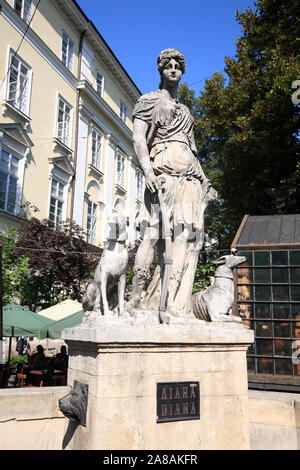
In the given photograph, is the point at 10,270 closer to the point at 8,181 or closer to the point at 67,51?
the point at 8,181

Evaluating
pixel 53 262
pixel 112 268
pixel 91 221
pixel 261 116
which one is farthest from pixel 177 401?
pixel 91 221

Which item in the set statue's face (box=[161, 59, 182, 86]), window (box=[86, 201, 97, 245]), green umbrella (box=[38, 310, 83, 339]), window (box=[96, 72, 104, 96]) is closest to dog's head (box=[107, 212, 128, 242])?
statue's face (box=[161, 59, 182, 86])

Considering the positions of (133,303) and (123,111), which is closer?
(133,303)

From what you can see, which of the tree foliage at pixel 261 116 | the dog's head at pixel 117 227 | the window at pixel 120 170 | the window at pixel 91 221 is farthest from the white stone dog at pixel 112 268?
the window at pixel 120 170

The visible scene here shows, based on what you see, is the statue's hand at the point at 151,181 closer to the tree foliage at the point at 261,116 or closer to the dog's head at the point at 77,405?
the dog's head at the point at 77,405

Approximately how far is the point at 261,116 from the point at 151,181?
1078 cm

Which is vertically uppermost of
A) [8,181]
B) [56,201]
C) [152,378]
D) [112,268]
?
[56,201]

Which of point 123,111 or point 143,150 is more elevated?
point 123,111

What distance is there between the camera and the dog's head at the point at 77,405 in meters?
3.32

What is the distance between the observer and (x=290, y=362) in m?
6.77

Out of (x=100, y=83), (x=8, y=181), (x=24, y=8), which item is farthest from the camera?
(x=100, y=83)

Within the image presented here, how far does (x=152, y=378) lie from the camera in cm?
344

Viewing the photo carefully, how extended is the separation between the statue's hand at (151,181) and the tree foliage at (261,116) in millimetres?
9675
